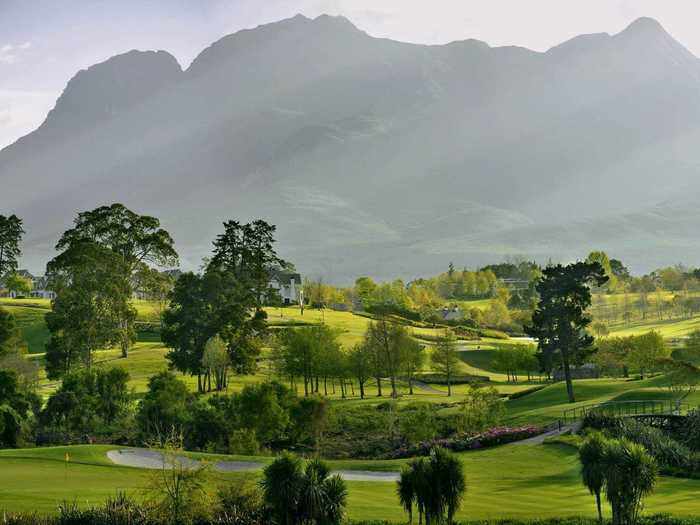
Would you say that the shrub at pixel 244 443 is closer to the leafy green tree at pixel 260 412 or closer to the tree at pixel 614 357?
the leafy green tree at pixel 260 412

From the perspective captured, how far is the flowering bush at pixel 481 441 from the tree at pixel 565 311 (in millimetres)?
16632

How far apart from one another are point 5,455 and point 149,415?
1253 cm

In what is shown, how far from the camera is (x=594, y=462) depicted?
25312 millimetres

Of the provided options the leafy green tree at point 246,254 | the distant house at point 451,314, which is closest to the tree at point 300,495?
the leafy green tree at point 246,254

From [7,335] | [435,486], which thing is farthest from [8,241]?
[435,486]

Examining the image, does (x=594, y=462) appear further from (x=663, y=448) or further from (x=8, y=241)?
(x=8, y=241)

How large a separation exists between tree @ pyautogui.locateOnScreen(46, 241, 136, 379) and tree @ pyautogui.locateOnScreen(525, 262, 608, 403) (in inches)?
1511

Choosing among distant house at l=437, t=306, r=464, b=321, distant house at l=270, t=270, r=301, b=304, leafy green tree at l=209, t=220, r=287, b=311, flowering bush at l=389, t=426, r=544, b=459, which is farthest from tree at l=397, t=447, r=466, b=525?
distant house at l=270, t=270, r=301, b=304

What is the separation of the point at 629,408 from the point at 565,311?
528 inches

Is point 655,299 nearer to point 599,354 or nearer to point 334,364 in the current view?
point 599,354

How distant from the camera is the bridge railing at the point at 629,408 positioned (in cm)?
4862

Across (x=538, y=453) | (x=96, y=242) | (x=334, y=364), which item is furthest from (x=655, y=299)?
(x=538, y=453)

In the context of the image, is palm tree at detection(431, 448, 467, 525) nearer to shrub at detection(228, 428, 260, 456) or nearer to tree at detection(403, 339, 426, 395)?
shrub at detection(228, 428, 260, 456)

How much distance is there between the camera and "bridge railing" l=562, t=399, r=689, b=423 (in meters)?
48.6
